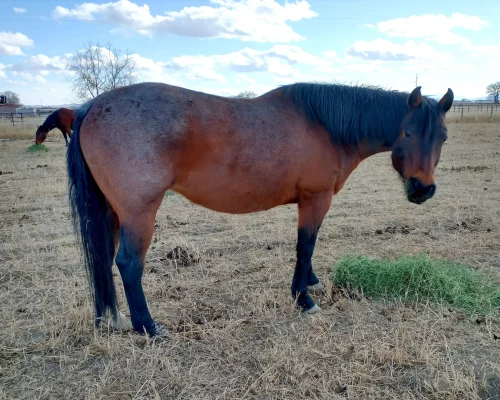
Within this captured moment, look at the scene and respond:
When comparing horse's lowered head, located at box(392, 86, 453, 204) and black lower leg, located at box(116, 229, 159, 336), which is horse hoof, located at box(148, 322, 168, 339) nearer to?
black lower leg, located at box(116, 229, 159, 336)

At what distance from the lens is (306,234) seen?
392 centimetres

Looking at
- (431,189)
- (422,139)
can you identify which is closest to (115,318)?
(431,189)

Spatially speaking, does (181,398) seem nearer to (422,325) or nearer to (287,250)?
(422,325)

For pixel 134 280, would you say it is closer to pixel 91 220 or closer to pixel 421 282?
pixel 91 220

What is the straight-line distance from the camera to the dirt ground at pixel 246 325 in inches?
106

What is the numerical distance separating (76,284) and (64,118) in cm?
500

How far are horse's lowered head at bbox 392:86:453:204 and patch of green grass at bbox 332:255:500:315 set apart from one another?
88 cm

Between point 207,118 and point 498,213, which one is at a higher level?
point 207,118

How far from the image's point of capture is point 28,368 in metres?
2.92

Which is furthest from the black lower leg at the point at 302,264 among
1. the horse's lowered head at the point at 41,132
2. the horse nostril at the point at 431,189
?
the horse's lowered head at the point at 41,132

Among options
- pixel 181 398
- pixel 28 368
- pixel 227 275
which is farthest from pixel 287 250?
pixel 28 368

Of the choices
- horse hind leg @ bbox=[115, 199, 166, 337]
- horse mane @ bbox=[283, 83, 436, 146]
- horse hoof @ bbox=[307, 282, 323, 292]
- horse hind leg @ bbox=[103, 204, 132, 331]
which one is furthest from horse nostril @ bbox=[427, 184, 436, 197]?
horse hind leg @ bbox=[103, 204, 132, 331]

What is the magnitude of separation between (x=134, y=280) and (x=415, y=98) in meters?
3.09

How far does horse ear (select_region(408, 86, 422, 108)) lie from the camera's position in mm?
3577
